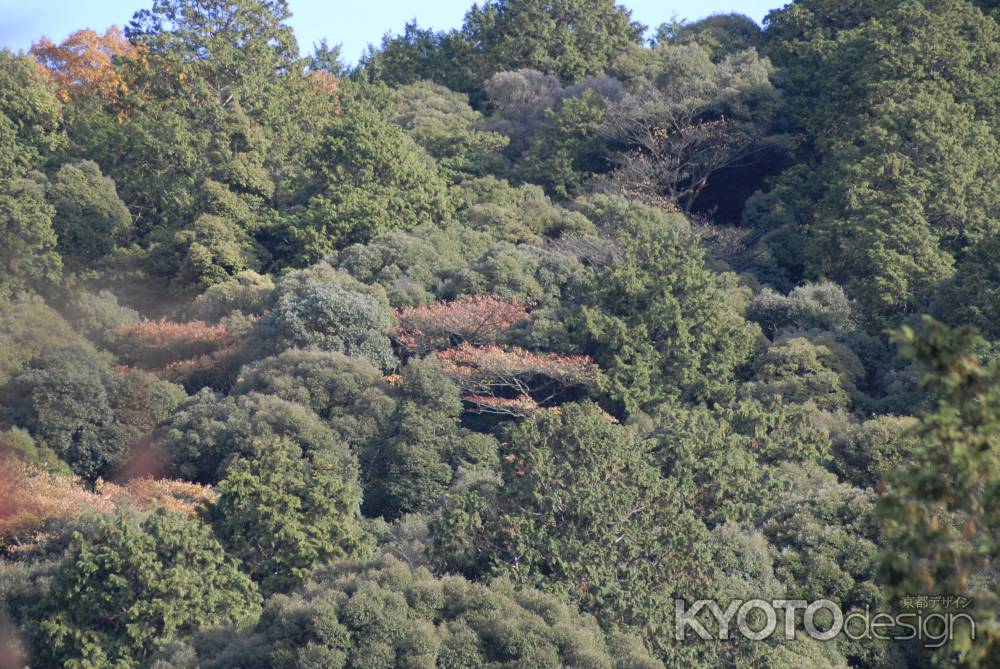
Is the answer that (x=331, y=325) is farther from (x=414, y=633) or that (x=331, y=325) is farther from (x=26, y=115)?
(x=26, y=115)

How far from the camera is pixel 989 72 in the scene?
151ft

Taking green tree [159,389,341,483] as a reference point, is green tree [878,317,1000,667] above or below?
above

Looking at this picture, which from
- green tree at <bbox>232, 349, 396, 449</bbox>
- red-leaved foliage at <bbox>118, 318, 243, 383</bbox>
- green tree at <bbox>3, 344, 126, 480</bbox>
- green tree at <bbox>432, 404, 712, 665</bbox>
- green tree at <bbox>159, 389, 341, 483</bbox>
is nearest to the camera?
green tree at <bbox>432, 404, 712, 665</bbox>

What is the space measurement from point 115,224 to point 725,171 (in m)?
18.9

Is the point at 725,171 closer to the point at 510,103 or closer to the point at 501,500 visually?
the point at 510,103

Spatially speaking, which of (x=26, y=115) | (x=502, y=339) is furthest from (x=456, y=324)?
(x=26, y=115)

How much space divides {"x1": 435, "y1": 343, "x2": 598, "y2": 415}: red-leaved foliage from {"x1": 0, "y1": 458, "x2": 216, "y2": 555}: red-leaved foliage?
6.67 m

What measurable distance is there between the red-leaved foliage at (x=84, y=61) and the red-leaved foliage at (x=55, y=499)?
→ 24651 mm

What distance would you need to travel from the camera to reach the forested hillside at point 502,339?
21500 mm

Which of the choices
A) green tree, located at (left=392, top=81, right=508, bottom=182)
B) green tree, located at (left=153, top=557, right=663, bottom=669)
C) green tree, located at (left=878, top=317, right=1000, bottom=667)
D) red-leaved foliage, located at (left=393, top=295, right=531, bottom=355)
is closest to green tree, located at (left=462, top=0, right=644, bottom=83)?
green tree, located at (left=392, top=81, right=508, bottom=182)

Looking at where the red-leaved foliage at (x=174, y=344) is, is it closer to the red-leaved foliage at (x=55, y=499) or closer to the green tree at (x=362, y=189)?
the green tree at (x=362, y=189)

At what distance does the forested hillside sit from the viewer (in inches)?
846

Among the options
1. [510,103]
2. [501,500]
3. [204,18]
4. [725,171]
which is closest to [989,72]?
[725,171]

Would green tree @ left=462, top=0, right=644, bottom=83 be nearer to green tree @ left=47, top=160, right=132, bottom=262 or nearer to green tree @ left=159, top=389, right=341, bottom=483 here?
green tree @ left=47, top=160, right=132, bottom=262
